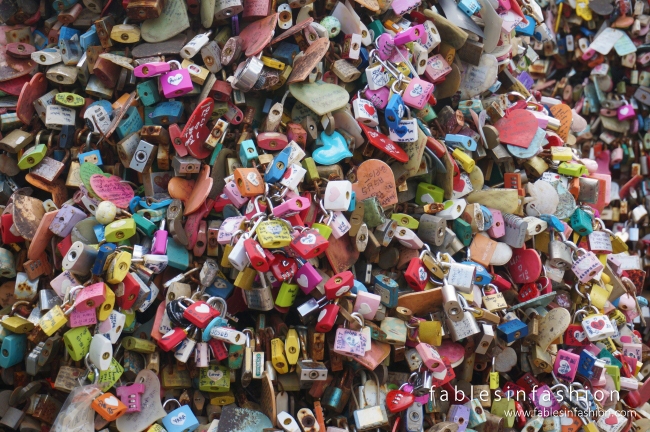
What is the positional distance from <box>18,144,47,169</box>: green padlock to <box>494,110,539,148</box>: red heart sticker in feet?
8.30

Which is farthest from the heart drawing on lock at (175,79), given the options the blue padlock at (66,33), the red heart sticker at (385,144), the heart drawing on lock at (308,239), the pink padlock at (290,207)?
the heart drawing on lock at (308,239)

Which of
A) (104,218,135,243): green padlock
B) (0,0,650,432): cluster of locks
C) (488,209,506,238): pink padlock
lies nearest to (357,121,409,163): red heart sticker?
(0,0,650,432): cluster of locks

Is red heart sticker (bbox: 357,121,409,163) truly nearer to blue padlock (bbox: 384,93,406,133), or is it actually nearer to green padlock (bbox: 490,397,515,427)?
blue padlock (bbox: 384,93,406,133)

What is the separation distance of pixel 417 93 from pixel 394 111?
231 millimetres

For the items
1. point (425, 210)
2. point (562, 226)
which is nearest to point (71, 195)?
point (425, 210)

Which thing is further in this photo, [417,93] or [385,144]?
[417,93]

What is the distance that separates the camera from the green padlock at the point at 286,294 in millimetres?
3080

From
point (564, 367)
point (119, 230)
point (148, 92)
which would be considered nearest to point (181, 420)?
point (119, 230)

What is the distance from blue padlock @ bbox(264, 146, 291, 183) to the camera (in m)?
3.17

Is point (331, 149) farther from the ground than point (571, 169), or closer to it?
farther from the ground

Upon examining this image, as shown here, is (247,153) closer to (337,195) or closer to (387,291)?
(337,195)

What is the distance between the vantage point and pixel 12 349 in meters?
3.01

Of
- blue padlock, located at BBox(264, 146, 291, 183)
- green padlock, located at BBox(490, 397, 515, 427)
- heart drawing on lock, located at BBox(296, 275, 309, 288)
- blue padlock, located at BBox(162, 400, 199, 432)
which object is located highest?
blue padlock, located at BBox(264, 146, 291, 183)

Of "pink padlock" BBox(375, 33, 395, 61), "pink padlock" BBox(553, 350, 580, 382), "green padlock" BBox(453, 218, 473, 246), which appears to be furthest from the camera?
"pink padlock" BBox(375, 33, 395, 61)
